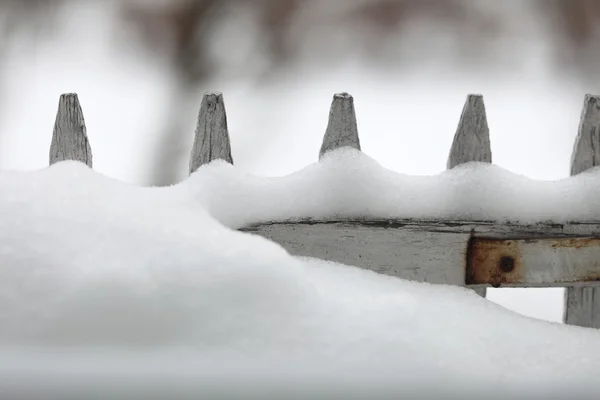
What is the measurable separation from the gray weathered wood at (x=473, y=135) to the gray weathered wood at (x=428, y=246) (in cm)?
9

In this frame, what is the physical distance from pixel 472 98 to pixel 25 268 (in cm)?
80

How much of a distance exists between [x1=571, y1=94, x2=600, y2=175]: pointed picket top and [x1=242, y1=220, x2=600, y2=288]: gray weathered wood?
0.12 m

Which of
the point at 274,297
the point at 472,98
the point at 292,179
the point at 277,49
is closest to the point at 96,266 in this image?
the point at 274,297

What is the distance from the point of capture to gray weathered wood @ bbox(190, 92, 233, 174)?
3.80 ft

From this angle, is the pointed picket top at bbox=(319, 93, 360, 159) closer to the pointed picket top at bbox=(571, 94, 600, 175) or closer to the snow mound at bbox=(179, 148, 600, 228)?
the snow mound at bbox=(179, 148, 600, 228)

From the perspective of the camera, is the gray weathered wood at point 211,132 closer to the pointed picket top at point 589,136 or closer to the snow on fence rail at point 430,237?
the snow on fence rail at point 430,237

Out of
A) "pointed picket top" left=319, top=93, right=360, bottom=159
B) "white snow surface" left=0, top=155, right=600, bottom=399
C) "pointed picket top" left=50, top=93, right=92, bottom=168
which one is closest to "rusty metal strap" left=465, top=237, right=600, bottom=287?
"white snow surface" left=0, top=155, right=600, bottom=399

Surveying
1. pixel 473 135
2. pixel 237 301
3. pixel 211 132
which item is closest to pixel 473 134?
pixel 473 135

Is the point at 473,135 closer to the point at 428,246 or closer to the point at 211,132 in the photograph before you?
the point at 428,246

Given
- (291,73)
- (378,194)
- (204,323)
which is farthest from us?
(291,73)

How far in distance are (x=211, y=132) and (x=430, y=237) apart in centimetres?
43

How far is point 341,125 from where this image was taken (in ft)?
3.80

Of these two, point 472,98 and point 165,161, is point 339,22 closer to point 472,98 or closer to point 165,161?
point 165,161

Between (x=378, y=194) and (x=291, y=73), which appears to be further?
(x=291, y=73)
